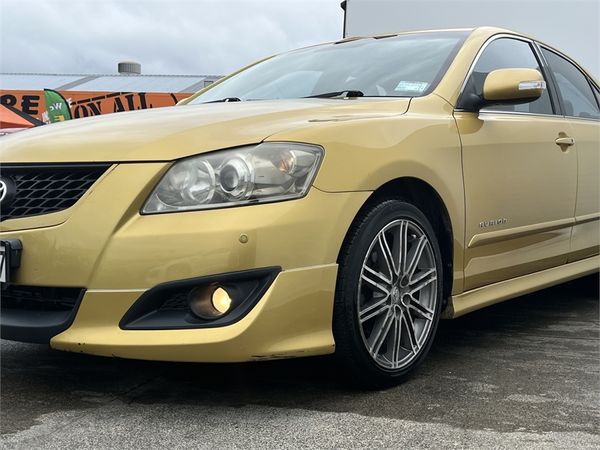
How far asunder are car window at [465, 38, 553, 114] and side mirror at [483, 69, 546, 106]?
65mm

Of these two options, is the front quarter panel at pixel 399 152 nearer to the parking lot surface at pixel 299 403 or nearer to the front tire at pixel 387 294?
the front tire at pixel 387 294

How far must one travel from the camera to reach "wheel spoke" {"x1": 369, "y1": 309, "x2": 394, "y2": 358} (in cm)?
242

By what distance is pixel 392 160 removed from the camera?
8.00 ft

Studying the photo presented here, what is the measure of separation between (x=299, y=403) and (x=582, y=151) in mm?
2281

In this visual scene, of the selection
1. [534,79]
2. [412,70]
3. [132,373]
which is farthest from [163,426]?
[534,79]

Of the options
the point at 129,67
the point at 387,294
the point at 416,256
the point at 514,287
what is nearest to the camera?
the point at 387,294

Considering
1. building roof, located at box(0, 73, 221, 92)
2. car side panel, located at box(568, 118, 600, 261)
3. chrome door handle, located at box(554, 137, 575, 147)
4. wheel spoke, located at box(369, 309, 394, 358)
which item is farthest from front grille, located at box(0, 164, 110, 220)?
building roof, located at box(0, 73, 221, 92)

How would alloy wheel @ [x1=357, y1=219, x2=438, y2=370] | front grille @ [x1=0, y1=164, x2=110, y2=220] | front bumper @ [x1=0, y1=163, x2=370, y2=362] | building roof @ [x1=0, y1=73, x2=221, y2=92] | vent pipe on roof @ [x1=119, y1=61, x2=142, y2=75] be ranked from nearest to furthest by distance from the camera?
front bumper @ [x1=0, y1=163, x2=370, y2=362] → front grille @ [x1=0, y1=164, x2=110, y2=220] → alloy wheel @ [x1=357, y1=219, x2=438, y2=370] → building roof @ [x1=0, y1=73, x2=221, y2=92] → vent pipe on roof @ [x1=119, y1=61, x2=142, y2=75]

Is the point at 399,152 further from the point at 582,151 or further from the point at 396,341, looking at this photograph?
the point at 582,151

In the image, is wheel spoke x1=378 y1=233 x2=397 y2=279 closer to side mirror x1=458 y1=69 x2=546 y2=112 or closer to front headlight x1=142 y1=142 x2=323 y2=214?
front headlight x1=142 y1=142 x2=323 y2=214

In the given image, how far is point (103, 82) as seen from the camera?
2553cm

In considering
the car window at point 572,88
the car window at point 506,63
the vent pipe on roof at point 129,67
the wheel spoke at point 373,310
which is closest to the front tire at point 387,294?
the wheel spoke at point 373,310

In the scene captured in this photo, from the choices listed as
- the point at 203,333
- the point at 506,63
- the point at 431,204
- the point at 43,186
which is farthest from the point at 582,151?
the point at 43,186

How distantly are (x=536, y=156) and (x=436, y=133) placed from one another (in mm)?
815
